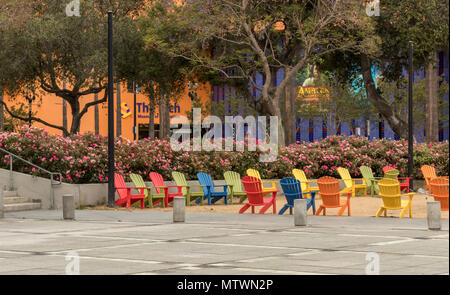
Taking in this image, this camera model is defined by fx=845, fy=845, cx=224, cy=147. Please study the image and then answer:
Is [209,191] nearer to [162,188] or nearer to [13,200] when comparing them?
[162,188]

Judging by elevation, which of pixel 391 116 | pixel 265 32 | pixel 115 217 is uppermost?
pixel 265 32

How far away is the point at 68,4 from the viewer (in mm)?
39438

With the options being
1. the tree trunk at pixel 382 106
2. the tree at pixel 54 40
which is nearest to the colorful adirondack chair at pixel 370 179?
the tree trunk at pixel 382 106

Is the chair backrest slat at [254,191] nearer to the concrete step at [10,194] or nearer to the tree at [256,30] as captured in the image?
the concrete step at [10,194]

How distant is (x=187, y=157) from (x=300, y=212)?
11.2 meters

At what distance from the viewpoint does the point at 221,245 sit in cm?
1429

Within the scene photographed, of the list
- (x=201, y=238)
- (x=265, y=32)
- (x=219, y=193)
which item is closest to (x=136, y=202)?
(x=219, y=193)

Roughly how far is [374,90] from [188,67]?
9.55 m

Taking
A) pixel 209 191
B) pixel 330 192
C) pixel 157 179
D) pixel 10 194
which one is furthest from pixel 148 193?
pixel 330 192

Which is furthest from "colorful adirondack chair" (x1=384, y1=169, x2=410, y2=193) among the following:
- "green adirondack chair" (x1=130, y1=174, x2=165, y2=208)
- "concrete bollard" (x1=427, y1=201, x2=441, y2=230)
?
"concrete bollard" (x1=427, y1=201, x2=441, y2=230)

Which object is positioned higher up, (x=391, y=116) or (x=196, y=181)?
(x=391, y=116)
